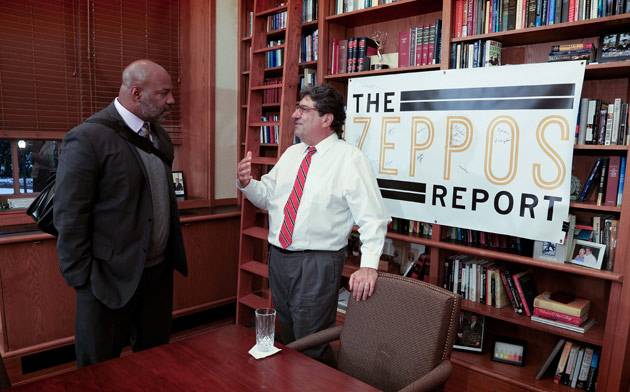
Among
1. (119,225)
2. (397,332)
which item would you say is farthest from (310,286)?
(119,225)

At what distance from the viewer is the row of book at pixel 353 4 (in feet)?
9.10

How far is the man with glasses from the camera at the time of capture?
2016 millimetres

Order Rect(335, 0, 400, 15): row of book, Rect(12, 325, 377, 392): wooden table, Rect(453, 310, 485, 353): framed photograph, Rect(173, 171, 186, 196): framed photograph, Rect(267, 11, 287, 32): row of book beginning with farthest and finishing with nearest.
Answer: Rect(173, 171, 186, 196): framed photograph, Rect(267, 11, 287, 32): row of book, Rect(335, 0, 400, 15): row of book, Rect(453, 310, 485, 353): framed photograph, Rect(12, 325, 377, 392): wooden table

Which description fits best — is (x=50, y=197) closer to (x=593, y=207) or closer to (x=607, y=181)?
(x=593, y=207)

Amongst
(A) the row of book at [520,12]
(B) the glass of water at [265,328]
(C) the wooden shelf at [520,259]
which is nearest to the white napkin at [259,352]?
(B) the glass of water at [265,328]

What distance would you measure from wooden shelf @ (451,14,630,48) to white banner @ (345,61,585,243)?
7.5 inches

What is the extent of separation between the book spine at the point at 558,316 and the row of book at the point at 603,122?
857 mm

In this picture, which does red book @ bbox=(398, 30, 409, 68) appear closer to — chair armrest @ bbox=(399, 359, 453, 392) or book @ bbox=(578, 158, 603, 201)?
book @ bbox=(578, 158, 603, 201)

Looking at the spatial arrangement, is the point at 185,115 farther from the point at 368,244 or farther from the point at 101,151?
the point at 368,244

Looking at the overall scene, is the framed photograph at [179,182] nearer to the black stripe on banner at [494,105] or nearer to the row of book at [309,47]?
the row of book at [309,47]

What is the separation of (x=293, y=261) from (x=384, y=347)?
0.69 metres

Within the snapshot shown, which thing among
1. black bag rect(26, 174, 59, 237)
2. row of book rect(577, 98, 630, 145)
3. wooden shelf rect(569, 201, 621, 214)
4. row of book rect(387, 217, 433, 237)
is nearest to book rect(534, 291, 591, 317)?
wooden shelf rect(569, 201, 621, 214)

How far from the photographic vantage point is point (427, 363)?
1.42 metres

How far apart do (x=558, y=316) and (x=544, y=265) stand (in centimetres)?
27
